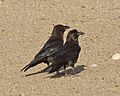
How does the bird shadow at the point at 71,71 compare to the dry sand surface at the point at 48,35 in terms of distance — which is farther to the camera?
the bird shadow at the point at 71,71

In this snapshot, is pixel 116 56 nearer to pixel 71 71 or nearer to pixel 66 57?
pixel 71 71

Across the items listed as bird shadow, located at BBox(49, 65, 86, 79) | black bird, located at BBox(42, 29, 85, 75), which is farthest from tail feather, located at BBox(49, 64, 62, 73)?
bird shadow, located at BBox(49, 65, 86, 79)

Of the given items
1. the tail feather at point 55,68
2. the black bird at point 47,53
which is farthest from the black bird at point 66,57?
the black bird at point 47,53

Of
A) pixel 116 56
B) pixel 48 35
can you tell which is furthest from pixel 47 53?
pixel 48 35

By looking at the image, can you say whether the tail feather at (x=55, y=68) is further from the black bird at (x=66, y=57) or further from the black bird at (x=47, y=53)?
the black bird at (x=47, y=53)

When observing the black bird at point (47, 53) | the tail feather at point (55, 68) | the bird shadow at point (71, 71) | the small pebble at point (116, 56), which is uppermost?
the black bird at point (47, 53)

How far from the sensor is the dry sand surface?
10.5 metres

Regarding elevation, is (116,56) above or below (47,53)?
below

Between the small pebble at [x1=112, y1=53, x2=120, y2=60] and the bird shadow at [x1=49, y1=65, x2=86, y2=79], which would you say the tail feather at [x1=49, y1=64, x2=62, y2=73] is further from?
the small pebble at [x1=112, y1=53, x2=120, y2=60]

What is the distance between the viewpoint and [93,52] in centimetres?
1253

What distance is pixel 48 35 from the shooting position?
46.5ft

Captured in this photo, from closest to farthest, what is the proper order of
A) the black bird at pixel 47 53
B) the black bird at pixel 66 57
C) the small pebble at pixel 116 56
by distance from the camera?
the black bird at pixel 66 57, the black bird at pixel 47 53, the small pebble at pixel 116 56

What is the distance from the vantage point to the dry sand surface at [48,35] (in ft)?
34.6

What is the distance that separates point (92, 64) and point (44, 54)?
3.01ft
